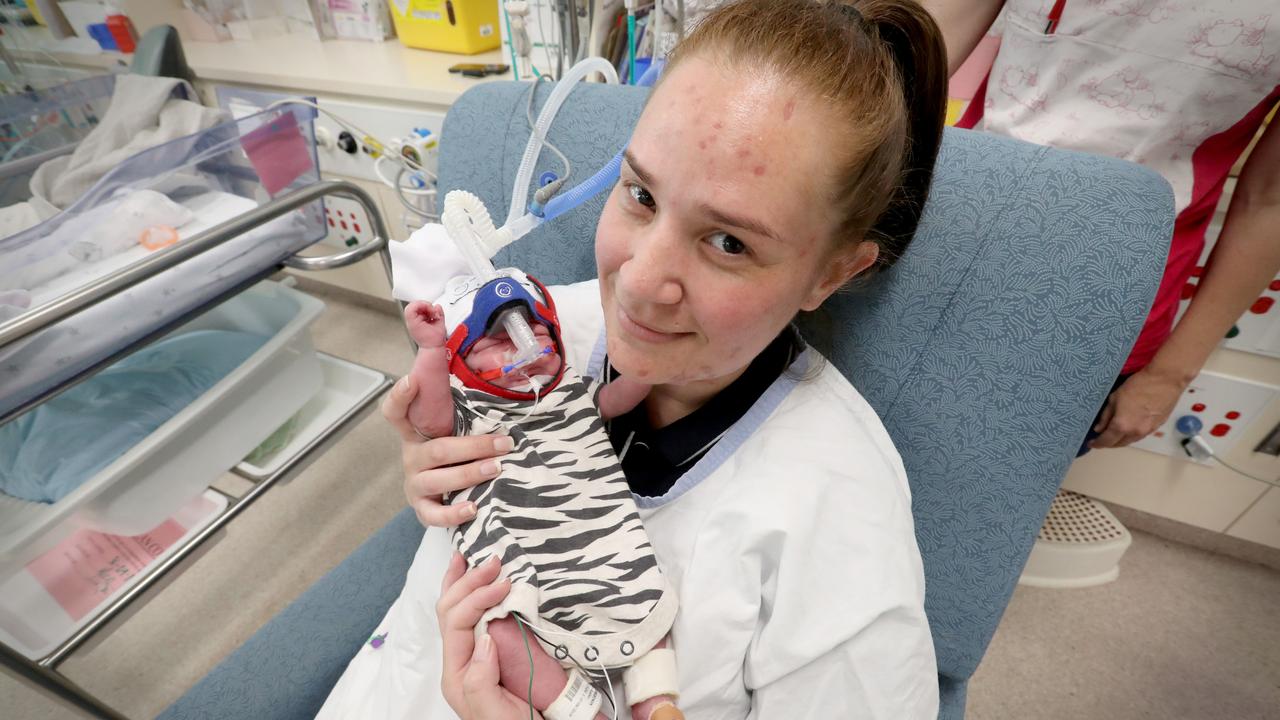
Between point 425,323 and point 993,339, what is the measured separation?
2.47ft

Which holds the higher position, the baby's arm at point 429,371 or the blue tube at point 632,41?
the blue tube at point 632,41

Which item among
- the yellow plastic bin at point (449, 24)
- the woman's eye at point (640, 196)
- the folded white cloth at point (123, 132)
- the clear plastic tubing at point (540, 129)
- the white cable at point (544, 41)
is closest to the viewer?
the woman's eye at point (640, 196)

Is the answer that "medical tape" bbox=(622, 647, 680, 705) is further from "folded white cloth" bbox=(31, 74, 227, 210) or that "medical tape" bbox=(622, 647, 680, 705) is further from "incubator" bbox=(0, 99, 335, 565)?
"folded white cloth" bbox=(31, 74, 227, 210)

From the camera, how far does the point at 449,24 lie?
2.05 meters

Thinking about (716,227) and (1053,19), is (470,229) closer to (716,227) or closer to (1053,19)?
(716,227)

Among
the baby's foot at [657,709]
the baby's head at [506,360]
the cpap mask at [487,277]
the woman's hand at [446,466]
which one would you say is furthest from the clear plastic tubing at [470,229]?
the baby's foot at [657,709]

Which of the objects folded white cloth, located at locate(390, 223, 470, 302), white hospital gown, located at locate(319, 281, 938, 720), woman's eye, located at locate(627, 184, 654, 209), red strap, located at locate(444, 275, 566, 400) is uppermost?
woman's eye, located at locate(627, 184, 654, 209)

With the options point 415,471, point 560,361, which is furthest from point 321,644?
point 560,361

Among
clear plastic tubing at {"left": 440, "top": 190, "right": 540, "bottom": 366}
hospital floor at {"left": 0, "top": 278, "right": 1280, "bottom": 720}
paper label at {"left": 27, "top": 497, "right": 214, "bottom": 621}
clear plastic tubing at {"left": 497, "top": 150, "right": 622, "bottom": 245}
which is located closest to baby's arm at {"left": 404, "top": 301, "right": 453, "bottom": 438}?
clear plastic tubing at {"left": 440, "top": 190, "right": 540, "bottom": 366}

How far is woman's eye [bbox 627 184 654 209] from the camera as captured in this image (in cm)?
72

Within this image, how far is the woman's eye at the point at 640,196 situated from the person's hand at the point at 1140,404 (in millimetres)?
952

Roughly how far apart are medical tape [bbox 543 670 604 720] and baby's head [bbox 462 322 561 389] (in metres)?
0.38

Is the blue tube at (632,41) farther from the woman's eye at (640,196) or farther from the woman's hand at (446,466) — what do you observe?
the woman's hand at (446,466)

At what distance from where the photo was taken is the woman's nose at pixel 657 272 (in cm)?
67
